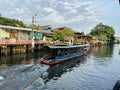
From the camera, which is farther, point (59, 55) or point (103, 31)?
point (103, 31)

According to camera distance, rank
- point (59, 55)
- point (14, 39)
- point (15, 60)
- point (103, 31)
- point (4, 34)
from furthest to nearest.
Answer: point (103, 31), point (4, 34), point (14, 39), point (59, 55), point (15, 60)

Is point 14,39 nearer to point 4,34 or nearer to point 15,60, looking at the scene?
point 4,34

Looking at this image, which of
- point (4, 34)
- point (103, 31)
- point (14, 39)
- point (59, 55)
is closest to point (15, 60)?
point (59, 55)

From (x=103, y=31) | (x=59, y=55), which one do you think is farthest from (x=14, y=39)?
(x=103, y=31)

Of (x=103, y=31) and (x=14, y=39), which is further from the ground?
(x=103, y=31)

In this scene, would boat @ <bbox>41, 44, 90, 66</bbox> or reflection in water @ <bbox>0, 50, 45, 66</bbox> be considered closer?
reflection in water @ <bbox>0, 50, 45, 66</bbox>

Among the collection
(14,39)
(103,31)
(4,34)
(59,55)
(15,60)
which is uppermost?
(103,31)

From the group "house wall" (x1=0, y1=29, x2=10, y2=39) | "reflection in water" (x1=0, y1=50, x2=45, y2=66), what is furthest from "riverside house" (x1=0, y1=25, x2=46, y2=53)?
"reflection in water" (x1=0, y1=50, x2=45, y2=66)

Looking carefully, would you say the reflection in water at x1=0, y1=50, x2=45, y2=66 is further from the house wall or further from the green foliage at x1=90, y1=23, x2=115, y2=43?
the green foliage at x1=90, y1=23, x2=115, y2=43

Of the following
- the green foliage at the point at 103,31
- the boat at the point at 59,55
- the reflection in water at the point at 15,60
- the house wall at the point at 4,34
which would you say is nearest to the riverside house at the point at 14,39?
the house wall at the point at 4,34

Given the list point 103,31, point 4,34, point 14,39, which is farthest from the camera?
point 103,31

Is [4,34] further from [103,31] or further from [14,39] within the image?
[103,31]

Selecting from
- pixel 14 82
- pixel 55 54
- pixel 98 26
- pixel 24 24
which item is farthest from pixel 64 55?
pixel 98 26

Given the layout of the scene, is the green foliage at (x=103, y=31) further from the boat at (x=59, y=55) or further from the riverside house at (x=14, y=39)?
the boat at (x=59, y=55)
